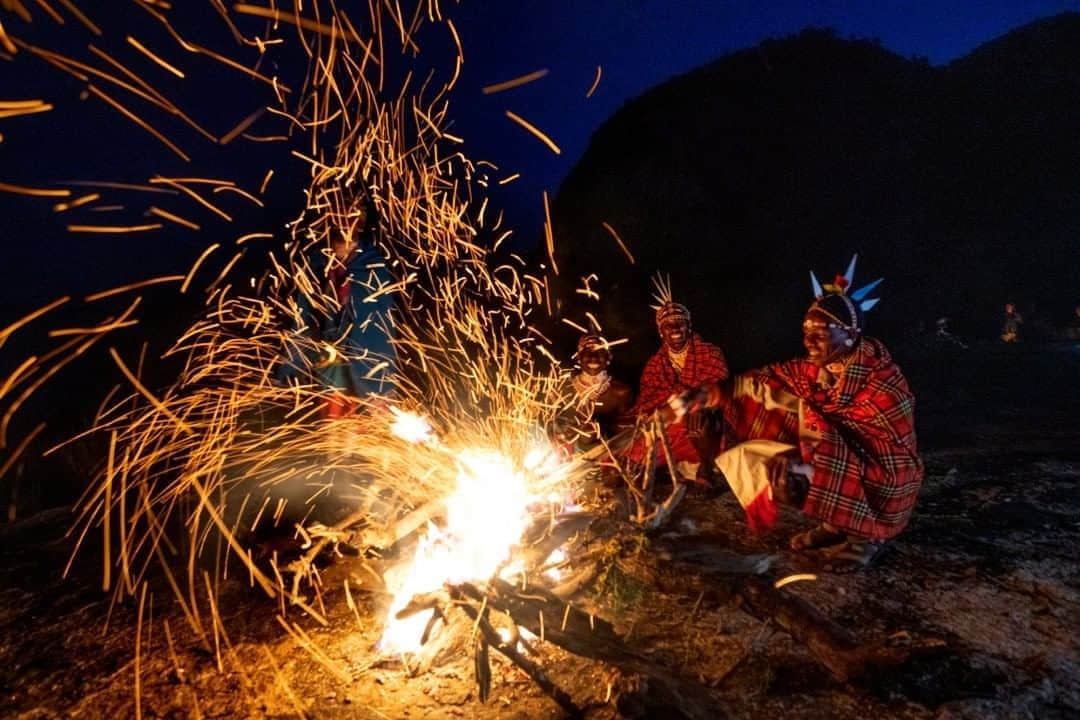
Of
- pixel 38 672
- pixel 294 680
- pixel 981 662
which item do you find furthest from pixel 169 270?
pixel 981 662

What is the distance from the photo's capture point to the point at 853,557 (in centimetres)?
374

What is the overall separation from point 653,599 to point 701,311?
30.4 ft

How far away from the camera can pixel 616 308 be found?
39.9 ft

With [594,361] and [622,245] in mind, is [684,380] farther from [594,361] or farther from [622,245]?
[622,245]

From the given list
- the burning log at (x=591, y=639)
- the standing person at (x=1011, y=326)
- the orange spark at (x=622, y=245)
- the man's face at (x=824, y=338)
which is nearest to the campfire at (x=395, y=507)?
the burning log at (x=591, y=639)

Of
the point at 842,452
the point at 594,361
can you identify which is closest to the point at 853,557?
the point at 842,452

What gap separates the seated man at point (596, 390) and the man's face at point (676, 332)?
714 millimetres

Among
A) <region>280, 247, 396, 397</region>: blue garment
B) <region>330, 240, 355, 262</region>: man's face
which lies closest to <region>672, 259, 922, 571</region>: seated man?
<region>280, 247, 396, 397</region>: blue garment

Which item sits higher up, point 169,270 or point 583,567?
point 169,270

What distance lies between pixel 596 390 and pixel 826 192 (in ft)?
38.2

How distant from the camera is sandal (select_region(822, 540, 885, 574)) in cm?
372

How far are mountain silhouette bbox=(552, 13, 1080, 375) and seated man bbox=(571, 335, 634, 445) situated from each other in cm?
542

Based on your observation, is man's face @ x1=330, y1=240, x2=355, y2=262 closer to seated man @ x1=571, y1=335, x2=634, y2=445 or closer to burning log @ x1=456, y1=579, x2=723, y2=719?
seated man @ x1=571, y1=335, x2=634, y2=445

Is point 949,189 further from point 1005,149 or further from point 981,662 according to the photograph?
point 981,662
